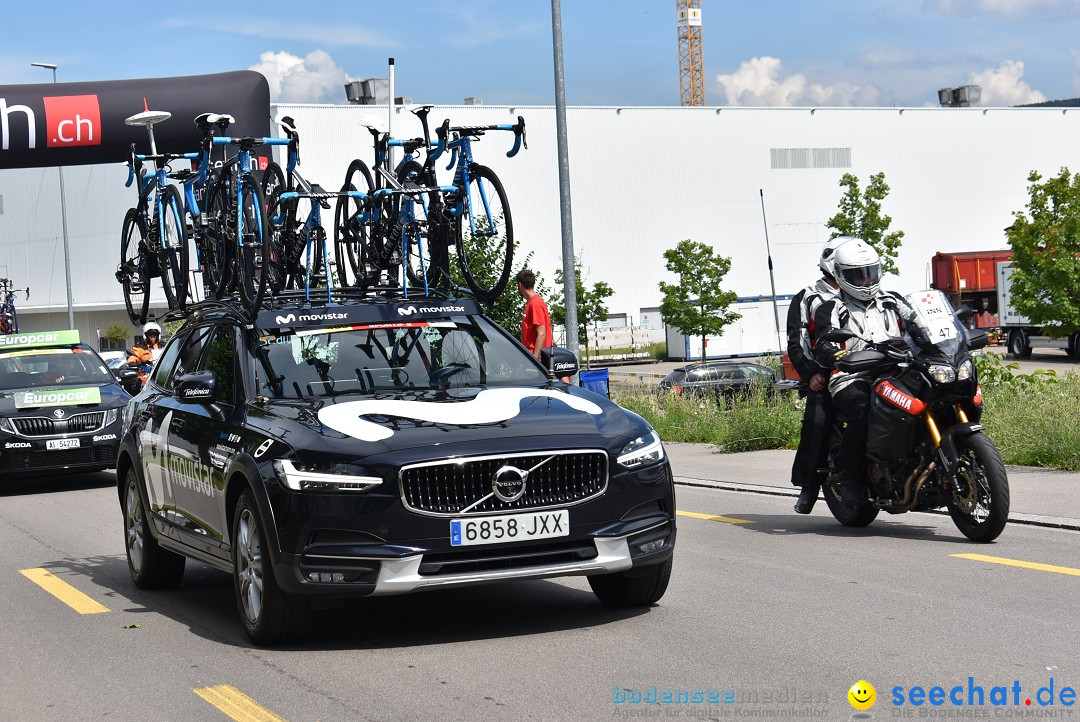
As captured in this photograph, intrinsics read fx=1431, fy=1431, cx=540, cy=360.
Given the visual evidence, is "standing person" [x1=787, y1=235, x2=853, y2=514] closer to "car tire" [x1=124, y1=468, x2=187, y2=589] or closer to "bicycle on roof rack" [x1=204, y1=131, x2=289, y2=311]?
"bicycle on roof rack" [x1=204, y1=131, x2=289, y2=311]

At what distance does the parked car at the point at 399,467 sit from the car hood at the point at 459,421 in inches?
0.5

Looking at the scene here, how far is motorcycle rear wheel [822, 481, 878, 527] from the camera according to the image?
10203mm

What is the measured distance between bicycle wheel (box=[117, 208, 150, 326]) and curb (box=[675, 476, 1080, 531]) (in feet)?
18.5

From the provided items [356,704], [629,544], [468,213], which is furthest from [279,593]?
[468,213]

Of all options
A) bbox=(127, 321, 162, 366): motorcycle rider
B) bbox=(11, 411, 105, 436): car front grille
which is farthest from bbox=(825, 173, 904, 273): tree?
bbox=(11, 411, 105, 436): car front grille

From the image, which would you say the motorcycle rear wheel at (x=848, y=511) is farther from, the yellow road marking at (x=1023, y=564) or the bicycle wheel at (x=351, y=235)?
the bicycle wheel at (x=351, y=235)

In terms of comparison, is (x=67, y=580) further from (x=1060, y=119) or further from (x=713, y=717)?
(x=1060, y=119)

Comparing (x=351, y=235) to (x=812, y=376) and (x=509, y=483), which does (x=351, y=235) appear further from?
(x=509, y=483)

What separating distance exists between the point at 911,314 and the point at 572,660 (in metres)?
4.25

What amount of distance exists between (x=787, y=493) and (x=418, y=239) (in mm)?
4830

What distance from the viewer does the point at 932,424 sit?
9266 millimetres

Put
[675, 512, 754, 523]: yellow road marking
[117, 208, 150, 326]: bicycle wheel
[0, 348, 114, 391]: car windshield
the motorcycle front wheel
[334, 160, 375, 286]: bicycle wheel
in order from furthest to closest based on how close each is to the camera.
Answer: [0, 348, 114, 391]: car windshield → [117, 208, 150, 326]: bicycle wheel → [675, 512, 754, 523]: yellow road marking → [334, 160, 375, 286]: bicycle wheel → the motorcycle front wheel

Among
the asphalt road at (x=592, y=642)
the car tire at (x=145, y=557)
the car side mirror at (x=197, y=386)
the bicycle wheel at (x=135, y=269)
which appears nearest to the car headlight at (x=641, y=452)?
the asphalt road at (x=592, y=642)

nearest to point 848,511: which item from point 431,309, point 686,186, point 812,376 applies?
point 812,376
